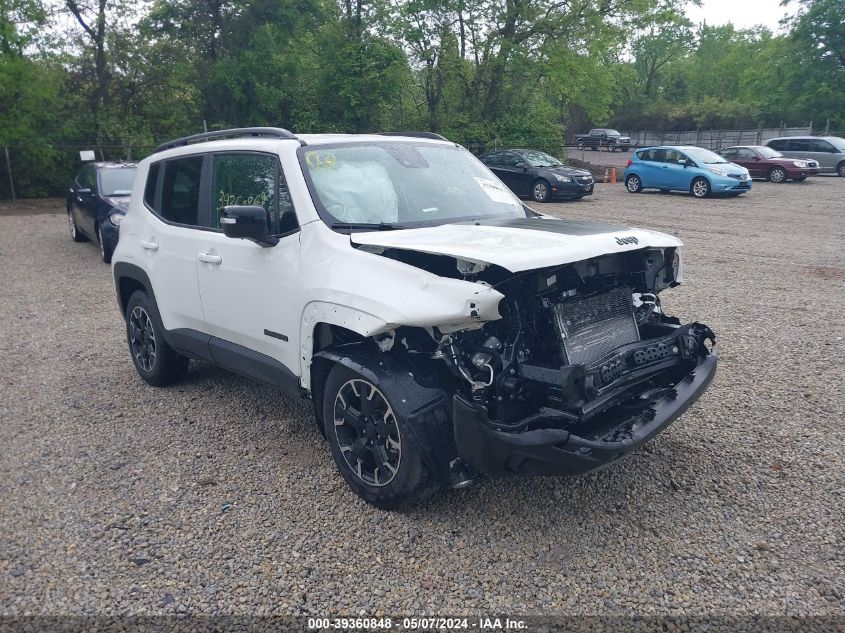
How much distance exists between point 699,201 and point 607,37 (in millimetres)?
12981

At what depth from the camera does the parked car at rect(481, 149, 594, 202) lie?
19.8 metres

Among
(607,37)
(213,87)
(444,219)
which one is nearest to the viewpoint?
(444,219)

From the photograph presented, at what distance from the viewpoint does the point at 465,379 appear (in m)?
3.20

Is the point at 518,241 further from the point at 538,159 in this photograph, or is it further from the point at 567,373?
the point at 538,159

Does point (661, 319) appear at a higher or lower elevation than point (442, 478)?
higher

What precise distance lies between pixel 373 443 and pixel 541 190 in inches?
689

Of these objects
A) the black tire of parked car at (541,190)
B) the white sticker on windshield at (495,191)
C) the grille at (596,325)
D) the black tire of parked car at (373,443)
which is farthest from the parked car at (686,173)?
the black tire of parked car at (373,443)

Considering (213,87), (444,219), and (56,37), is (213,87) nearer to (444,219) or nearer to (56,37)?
(56,37)

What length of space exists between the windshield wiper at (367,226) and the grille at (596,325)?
3.59 feet

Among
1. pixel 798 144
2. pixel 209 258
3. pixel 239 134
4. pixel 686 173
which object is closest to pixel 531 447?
pixel 209 258

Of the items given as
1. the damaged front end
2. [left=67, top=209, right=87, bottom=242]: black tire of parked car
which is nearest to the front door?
the damaged front end

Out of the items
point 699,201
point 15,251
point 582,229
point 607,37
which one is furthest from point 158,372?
point 607,37

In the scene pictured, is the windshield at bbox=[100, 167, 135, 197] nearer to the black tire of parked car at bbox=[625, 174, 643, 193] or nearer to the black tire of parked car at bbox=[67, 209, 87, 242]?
the black tire of parked car at bbox=[67, 209, 87, 242]

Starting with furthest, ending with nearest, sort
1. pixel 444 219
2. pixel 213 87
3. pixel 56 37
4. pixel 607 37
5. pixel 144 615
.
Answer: pixel 607 37, pixel 213 87, pixel 56 37, pixel 444 219, pixel 144 615
